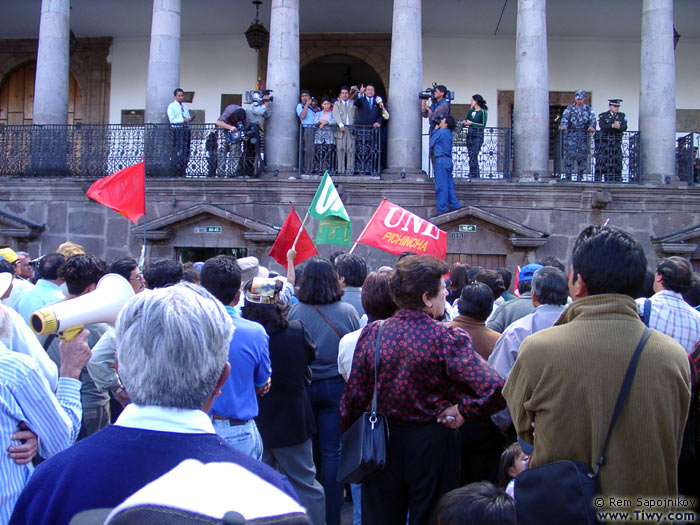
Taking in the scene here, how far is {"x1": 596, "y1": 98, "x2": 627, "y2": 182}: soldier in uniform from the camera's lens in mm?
14453

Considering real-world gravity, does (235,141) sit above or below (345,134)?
below

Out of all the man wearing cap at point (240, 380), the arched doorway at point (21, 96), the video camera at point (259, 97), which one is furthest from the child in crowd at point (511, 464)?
the arched doorway at point (21, 96)

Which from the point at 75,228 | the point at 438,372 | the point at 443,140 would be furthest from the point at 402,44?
the point at 438,372

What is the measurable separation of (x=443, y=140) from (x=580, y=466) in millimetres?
11078

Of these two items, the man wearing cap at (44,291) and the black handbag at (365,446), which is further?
the man wearing cap at (44,291)

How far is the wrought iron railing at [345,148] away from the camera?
14.4 meters

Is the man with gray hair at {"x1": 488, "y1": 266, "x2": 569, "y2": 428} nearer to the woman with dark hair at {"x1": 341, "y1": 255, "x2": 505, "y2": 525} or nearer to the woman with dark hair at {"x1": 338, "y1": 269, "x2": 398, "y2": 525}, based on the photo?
the woman with dark hair at {"x1": 341, "y1": 255, "x2": 505, "y2": 525}

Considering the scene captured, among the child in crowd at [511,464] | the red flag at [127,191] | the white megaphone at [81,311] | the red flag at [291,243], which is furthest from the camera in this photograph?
the red flag at [127,191]

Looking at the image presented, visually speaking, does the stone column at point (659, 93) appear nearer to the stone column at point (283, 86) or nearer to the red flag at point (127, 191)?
the stone column at point (283, 86)

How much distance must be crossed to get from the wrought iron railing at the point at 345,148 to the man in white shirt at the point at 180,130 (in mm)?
2476

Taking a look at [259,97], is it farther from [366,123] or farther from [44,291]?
[44,291]

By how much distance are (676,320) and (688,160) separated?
38.6 feet

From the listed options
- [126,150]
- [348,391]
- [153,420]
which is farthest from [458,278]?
[126,150]

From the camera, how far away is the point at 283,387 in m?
4.55
